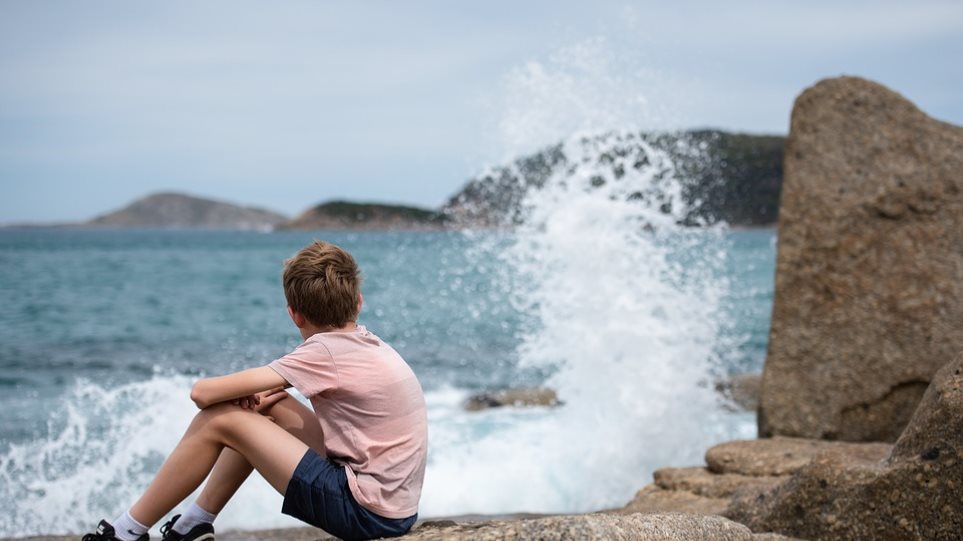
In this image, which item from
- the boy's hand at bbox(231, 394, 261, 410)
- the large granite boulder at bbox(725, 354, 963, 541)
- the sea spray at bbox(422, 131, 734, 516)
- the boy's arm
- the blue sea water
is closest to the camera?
the boy's arm

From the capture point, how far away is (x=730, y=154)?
26969 mm

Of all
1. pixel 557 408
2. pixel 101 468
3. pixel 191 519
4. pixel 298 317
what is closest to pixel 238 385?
pixel 298 317

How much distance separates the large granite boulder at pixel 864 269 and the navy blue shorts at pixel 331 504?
160 inches

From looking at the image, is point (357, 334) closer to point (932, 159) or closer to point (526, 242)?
point (932, 159)

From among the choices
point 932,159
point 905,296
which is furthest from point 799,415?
point 932,159

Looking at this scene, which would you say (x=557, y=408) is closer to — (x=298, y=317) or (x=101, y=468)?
(x=101, y=468)

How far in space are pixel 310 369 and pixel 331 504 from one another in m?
0.47

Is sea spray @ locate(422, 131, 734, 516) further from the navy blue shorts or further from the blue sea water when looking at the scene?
the navy blue shorts

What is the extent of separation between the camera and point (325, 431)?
3539 millimetres

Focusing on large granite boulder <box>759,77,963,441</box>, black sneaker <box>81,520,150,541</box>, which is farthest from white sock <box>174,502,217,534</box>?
large granite boulder <box>759,77,963,441</box>

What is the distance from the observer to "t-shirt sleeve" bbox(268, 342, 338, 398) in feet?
11.1

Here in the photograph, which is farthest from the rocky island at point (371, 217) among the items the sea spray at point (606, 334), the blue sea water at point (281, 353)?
the sea spray at point (606, 334)

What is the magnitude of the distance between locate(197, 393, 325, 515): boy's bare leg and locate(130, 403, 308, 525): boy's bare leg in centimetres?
4

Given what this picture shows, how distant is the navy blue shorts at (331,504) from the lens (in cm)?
342
